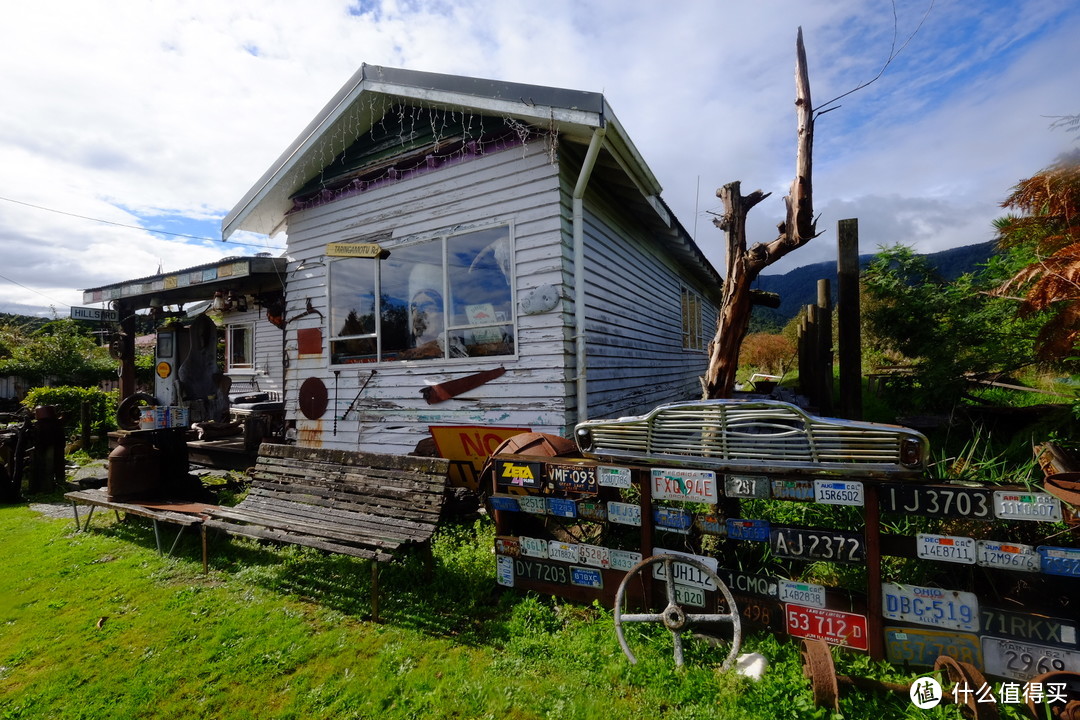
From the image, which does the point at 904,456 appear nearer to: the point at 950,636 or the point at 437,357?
the point at 950,636

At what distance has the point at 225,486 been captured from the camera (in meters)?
7.38

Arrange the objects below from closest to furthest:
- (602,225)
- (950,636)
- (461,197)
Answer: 1. (950,636)
2. (461,197)
3. (602,225)

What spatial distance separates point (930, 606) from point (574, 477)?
1941mm

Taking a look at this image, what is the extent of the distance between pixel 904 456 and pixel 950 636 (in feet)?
2.91

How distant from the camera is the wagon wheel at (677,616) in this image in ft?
8.47

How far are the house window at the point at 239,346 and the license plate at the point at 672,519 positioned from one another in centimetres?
1606

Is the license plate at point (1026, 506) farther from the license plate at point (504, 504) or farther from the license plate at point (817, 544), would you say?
the license plate at point (504, 504)

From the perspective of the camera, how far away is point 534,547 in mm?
3443

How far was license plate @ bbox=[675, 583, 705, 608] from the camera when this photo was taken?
2838mm

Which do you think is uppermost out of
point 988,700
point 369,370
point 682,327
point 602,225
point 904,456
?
point 602,225

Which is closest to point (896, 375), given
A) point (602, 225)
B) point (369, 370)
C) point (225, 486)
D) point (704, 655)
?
point (602, 225)

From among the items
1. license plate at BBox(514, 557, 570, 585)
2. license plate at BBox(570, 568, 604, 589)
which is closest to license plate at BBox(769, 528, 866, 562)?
license plate at BBox(570, 568, 604, 589)

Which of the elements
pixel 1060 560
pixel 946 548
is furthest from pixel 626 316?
pixel 1060 560

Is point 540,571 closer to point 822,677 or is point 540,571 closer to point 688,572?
point 688,572
